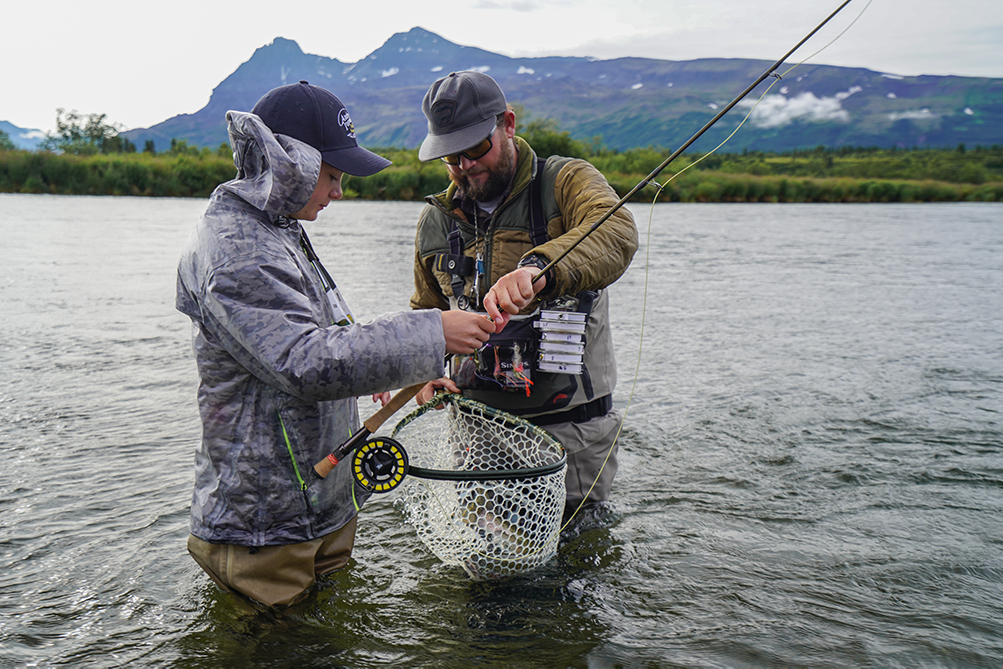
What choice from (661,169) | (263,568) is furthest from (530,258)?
(263,568)

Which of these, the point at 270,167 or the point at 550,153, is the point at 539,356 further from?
the point at 550,153

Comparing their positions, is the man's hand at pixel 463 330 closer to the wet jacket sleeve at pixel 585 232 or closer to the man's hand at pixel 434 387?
the wet jacket sleeve at pixel 585 232

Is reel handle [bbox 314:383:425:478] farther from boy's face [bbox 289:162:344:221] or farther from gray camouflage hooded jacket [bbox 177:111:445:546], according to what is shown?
boy's face [bbox 289:162:344:221]

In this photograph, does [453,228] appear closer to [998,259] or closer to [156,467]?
[156,467]

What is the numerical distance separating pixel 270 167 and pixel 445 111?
3.58 feet

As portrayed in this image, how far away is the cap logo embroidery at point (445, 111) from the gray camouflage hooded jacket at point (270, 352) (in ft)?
2.93

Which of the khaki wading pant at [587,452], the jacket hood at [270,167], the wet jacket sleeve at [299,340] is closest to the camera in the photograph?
the wet jacket sleeve at [299,340]

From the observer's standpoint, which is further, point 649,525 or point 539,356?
point 649,525

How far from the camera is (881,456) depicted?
5.18 metres

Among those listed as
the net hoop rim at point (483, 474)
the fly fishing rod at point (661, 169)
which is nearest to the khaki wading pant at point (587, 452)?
the net hoop rim at point (483, 474)

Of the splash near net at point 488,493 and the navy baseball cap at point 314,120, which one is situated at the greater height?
the navy baseball cap at point 314,120

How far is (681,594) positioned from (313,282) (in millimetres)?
2219

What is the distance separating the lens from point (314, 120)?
226cm

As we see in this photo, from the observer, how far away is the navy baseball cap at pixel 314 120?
223 cm
